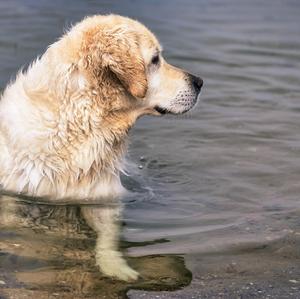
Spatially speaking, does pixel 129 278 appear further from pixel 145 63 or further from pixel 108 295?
pixel 145 63

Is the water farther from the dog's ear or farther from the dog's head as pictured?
the dog's ear

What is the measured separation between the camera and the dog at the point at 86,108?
20.5 feet

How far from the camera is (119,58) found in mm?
6188

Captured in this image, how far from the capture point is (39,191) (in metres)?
6.61

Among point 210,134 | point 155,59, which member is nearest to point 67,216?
point 155,59

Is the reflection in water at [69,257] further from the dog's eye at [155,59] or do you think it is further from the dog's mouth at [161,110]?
the dog's eye at [155,59]

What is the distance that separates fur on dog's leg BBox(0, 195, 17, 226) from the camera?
6.29m

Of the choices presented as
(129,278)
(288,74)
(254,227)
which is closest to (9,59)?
(288,74)

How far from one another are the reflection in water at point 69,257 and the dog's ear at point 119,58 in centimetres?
111

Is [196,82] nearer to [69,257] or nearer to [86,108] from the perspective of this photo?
[86,108]

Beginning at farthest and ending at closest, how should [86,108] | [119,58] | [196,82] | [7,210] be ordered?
[196,82], [7,210], [86,108], [119,58]

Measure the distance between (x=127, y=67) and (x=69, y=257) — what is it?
156 centimetres

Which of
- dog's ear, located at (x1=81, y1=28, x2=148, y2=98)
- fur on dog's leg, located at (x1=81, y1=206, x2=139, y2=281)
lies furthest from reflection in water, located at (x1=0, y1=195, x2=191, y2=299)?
dog's ear, located at (x1=81, y1=28, x2=148, y2=98)

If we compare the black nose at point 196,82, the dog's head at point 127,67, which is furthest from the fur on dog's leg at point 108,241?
the black nose at point 196,82
